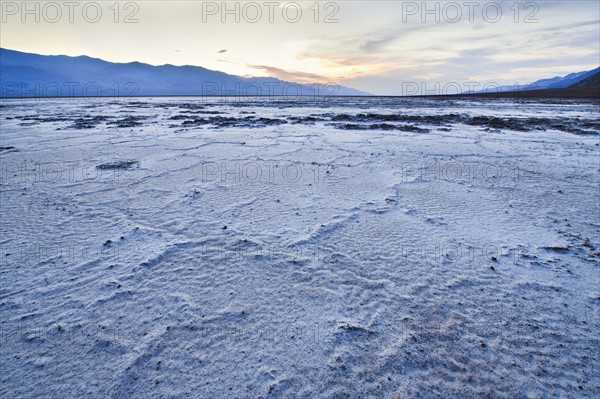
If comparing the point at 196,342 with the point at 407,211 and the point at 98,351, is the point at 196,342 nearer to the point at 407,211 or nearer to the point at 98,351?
the point at 98,351

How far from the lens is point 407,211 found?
3539 millimetres

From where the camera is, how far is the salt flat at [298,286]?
158 cm

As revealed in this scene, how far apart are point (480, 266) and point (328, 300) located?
1.30 m

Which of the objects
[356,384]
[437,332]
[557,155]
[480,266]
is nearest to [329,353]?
[356,384]

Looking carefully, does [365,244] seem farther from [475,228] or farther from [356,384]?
[356,384]

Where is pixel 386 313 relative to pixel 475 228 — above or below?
below

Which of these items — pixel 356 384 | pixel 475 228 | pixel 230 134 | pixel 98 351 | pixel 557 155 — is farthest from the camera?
pixel 230 134

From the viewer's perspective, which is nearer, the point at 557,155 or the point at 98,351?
the point at 98,351

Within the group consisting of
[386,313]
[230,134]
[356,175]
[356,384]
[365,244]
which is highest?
[230,134]

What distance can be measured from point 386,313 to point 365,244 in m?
0.88

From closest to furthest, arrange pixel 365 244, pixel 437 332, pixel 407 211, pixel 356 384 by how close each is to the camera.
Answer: pixel 356 384, pixel 437 332, pixel 365 244, pixel 407 211

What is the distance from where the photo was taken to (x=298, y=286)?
7.39 ft

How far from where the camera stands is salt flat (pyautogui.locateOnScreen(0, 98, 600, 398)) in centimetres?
158

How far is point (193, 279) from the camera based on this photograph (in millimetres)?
2307
